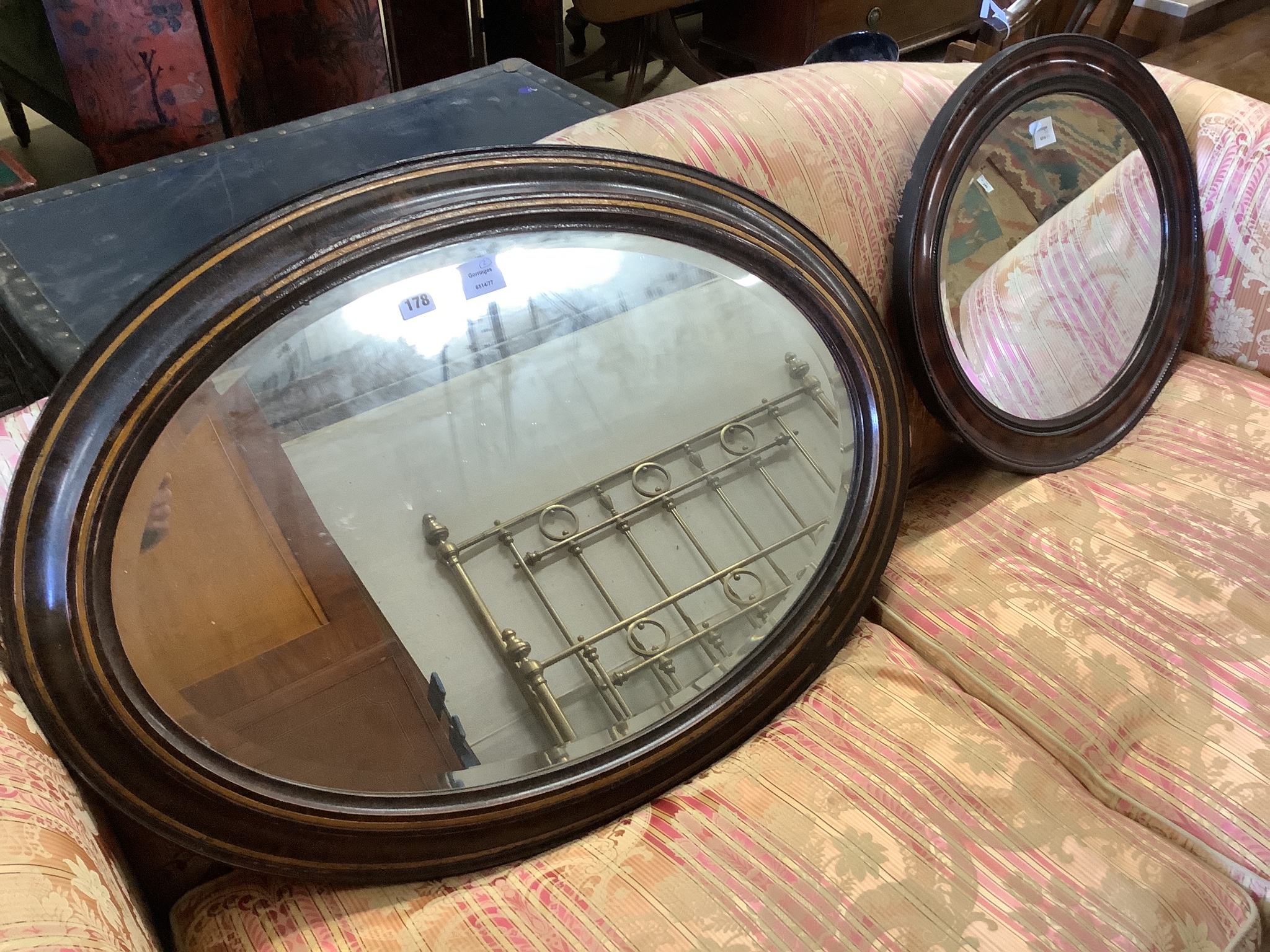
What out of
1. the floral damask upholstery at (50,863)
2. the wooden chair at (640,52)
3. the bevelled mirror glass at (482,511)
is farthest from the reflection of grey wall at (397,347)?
the wooden chair at (640,52)

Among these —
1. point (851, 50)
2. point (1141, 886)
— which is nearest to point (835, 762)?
point (1141, 886)

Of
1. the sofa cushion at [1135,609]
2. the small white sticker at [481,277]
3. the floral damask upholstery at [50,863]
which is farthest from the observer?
the sofa cushion at [1135,609]

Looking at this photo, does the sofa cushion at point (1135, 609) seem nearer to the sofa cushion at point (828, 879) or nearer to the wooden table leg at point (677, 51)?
the sofa cushion at point (828, 879)

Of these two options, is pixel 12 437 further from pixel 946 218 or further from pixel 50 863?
pixel 946 218

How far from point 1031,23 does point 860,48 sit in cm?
60

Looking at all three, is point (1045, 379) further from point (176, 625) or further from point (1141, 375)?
point (176, 625)

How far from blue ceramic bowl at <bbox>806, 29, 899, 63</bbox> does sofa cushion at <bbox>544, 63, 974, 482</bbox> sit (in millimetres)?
744

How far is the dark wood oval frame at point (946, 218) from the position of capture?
1.04m

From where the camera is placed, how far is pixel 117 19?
1.35m

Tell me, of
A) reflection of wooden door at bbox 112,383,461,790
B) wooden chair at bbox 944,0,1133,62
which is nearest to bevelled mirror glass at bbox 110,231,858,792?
reflection of wooden door at bbox 112,383,461,790

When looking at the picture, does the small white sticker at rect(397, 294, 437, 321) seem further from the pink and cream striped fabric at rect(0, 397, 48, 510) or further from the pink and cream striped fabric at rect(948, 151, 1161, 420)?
the pink and cream striped fabric at rect(948, 151, 1161, 420)

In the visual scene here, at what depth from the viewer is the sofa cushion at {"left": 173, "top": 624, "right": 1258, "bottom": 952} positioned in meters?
0.73

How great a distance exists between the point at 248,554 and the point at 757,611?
0.47m

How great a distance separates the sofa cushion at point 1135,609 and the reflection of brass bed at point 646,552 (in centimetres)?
22
